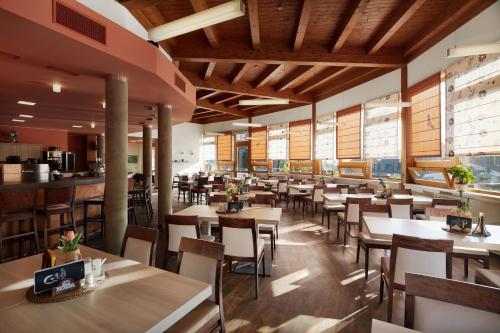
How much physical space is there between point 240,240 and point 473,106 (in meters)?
4.56

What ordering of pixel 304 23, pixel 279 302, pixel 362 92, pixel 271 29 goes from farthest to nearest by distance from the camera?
pixel 362 92 < pixel 271 29 < pixel 304 23 < pixel 279 302

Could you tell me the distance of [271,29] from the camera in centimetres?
508

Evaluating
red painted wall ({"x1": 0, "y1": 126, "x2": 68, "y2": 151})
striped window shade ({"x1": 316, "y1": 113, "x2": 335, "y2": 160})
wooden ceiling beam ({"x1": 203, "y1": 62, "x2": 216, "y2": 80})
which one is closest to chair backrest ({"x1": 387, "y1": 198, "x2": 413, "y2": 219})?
wooden ceiling beam ({"x1": 203, "y1": 62, "x2": 216, "y2": 80})

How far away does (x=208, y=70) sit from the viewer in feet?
21.9

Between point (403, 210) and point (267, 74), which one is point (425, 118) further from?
point (267, 74)

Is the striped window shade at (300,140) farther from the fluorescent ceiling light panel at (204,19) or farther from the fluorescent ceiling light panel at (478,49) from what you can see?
the fluorescent ceiling light panel at (204,19)

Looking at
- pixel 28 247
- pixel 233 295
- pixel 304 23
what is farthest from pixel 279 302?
pixel 304 23

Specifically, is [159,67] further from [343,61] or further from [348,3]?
[343,61]

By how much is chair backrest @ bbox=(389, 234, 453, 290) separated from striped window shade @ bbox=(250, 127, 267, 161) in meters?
9.65

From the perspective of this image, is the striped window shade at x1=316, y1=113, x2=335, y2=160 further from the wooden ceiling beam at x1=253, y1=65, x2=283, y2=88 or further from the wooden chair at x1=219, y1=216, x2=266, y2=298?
the wooden chair at x1=219, y1=216, x2=266, y2=298

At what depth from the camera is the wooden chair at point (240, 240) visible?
8.63ft

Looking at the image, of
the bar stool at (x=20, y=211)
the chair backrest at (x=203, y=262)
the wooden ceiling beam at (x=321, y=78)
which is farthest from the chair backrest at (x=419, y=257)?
the wooden ceiling beam at (x=321, y=78)

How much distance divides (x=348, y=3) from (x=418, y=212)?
3776 mm

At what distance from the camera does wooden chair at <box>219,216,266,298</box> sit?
2631 millimetres
